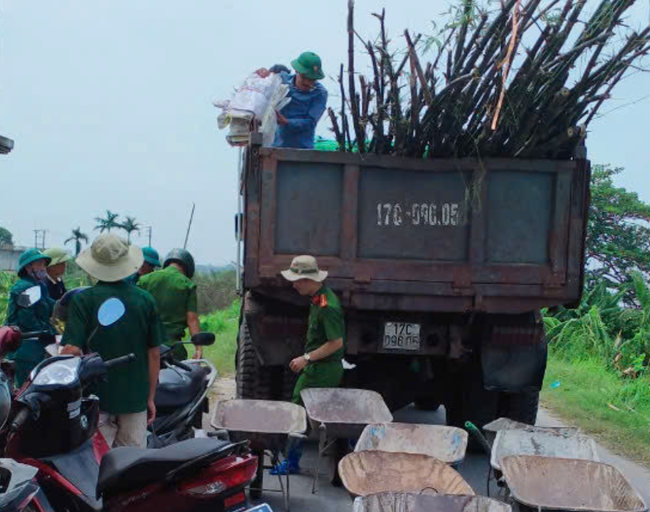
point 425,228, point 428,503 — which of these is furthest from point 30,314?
point 428,503

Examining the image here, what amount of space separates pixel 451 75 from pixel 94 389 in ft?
10.7

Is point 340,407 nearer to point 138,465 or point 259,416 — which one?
point 259,416

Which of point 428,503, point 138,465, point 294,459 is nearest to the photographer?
point 138,465

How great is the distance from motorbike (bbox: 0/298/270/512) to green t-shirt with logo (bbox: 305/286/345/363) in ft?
6.96

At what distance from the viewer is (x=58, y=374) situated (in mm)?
3719

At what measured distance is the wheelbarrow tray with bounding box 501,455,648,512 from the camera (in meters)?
4.37

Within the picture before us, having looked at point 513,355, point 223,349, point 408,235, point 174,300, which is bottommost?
point 223,349

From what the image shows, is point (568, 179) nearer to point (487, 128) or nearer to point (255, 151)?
point (487, 128)

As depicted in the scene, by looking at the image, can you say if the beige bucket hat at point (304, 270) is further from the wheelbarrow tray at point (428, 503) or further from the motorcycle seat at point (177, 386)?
the wheelbarrow tray at point (428, 503)

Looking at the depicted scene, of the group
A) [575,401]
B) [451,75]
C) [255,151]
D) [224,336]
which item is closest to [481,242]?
[451,75]

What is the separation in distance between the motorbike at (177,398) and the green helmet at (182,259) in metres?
1.53

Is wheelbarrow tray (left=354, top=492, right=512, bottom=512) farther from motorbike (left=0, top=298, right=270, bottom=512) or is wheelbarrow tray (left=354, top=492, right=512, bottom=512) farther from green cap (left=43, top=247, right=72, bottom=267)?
green cap (left=43, top=247, right=72, bottom=267)

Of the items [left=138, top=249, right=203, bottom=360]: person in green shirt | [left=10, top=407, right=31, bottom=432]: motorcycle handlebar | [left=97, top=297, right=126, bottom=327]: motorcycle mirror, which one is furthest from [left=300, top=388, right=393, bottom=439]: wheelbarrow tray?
[left=10, top=407, right=31, bottom=432]: motorcycle handlebar

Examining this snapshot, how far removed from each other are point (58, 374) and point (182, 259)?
12.2ft
